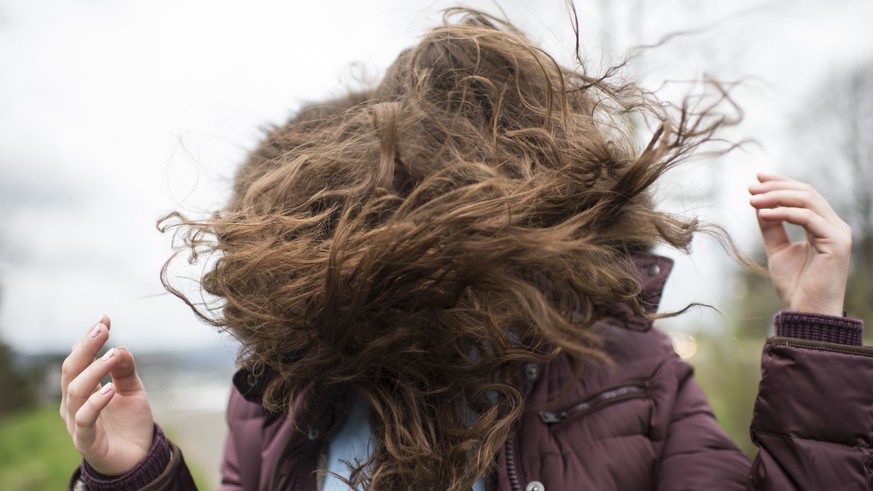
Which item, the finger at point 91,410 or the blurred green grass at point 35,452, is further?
the blurred green grass at point 35,452

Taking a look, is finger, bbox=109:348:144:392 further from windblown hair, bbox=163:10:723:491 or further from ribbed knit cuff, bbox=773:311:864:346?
ribbed knit cuff, bbox=773:311:864:346

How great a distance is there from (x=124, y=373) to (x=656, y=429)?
4.03 ft

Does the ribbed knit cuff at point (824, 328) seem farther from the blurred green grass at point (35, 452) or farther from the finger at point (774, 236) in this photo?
the blurred green grass at point (35, 452)

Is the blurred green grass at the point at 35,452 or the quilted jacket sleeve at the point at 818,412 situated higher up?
the quilted jacket sleeve at the point at 818,412

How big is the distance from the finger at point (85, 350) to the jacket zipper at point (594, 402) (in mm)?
977

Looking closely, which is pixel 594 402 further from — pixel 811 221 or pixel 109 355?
pixel 109 355

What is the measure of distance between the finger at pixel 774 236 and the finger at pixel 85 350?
1.48 metres

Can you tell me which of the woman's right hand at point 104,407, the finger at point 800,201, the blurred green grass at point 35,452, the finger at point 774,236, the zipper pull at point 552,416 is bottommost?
the blurred green grass at point 35,452

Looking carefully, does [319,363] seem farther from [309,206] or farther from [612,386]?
[612,386]

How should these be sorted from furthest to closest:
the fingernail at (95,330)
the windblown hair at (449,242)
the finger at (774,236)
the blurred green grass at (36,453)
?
the blurred green grass at (36,453)
the finger at (774,236)
the fingernail at (95,330)
the windblown hair at (449,242)

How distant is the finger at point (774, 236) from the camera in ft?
5.07

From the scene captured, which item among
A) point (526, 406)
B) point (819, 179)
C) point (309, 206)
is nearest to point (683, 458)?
point (526, 406)

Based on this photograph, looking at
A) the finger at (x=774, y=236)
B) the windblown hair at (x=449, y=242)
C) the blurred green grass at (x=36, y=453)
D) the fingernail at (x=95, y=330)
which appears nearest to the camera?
the windblown hair at (x=449, y=242)

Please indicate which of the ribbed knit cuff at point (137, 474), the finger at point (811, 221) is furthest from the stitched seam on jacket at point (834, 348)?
the ribbed knit cuff at point (137, 474)
